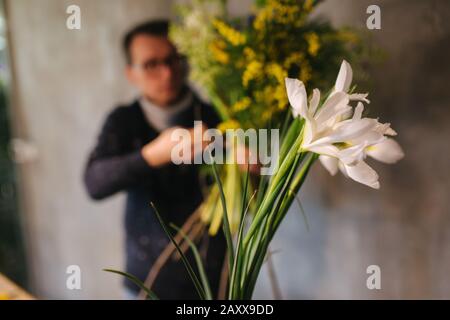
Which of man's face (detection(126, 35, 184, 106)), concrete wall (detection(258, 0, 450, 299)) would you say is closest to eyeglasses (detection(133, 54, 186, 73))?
man's face (detection(126, 35, 184, 106))

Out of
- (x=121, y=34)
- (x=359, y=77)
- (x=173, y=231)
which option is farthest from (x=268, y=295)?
(x=121, y=34)

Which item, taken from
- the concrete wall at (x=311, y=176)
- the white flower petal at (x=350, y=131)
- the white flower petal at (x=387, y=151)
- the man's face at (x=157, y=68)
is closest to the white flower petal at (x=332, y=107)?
the white flower petal at (x=350, y=131)

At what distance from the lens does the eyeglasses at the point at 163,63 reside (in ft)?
3.53

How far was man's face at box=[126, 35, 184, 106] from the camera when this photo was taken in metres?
1.08

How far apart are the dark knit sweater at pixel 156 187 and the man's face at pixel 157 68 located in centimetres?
6

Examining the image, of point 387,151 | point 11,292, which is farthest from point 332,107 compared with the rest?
point 11,292

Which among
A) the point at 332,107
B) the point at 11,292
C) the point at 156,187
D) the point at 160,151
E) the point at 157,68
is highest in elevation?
the point at 157,68

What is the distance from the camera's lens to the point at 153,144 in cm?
105

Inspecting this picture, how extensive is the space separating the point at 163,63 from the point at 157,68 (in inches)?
0.8

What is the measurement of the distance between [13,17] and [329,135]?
1.13 metres

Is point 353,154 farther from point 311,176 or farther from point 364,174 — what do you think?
point 311,176

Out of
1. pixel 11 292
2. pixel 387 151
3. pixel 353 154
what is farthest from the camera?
pixel 11 292

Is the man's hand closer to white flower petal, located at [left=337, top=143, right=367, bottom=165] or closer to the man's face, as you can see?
the man's face
